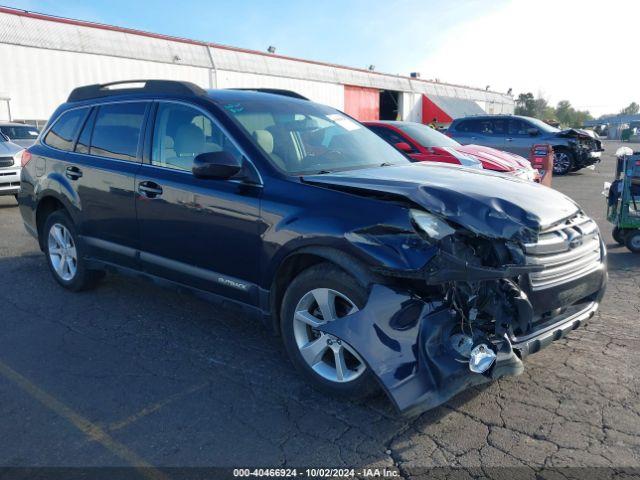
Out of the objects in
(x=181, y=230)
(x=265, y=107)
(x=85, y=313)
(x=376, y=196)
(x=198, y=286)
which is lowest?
(x=85, y=313)

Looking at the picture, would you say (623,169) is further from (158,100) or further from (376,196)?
(158,100)

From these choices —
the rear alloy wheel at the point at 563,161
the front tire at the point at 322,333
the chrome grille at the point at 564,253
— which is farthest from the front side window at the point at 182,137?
the rear alloy wheel at the point at 563,161

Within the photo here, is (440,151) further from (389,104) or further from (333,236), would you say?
(389,104)

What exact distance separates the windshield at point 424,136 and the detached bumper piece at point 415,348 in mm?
7200

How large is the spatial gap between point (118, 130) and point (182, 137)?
34.5 inches

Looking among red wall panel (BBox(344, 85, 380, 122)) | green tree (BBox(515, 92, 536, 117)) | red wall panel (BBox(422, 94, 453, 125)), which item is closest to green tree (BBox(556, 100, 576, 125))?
green tree (BBox(515, 92, 536, 117))

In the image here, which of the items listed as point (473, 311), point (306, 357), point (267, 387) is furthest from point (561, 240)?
point (267, 387)

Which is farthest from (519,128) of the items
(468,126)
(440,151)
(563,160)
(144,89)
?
(144,89)

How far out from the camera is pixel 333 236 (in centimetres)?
304

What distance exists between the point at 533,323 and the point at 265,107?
2.50 m

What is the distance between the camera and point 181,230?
12.9ft

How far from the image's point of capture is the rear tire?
5.06 m

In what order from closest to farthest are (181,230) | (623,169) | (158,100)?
1. (181,230)
2. (158,100)
3. (623,169)

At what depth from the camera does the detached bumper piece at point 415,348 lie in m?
2.65
